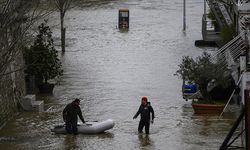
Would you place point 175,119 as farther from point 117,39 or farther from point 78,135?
point 117,39

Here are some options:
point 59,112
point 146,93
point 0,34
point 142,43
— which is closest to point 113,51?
point 142,43

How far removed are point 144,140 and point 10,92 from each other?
8.16m

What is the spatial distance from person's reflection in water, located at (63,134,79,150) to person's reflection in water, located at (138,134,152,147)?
7.04 ft

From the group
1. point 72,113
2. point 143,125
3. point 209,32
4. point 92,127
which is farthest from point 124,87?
point 209,32

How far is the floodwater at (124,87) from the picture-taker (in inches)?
1009

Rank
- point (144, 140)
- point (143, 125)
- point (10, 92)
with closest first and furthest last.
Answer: point (144, 140) < point (143, 125) < point (10, 92)

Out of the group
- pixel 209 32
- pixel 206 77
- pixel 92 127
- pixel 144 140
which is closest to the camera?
pixel 144 140

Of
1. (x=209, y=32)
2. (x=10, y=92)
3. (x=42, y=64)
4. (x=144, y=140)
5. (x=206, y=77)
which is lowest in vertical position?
(x=144, y=140)

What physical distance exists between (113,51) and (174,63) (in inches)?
254

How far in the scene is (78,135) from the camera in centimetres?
2638

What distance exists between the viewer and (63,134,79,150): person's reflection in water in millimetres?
24530

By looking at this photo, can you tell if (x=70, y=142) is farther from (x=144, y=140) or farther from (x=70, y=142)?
(x=144, y=140)

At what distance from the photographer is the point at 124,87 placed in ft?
124

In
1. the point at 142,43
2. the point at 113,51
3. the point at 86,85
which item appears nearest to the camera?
the point at 86,85
